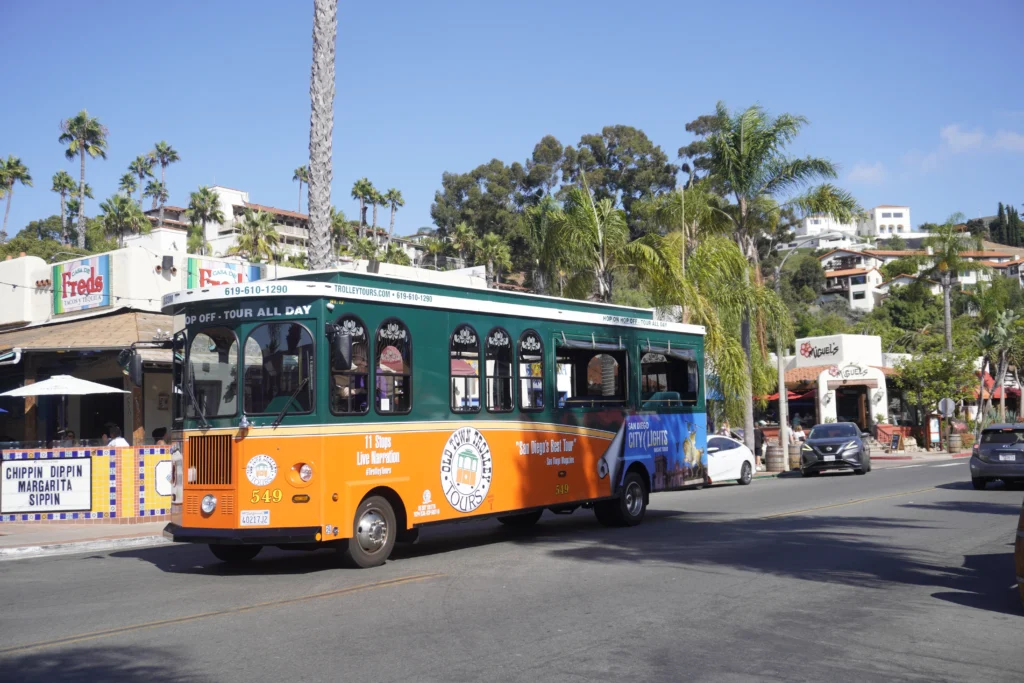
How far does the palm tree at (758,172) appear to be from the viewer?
30.4m

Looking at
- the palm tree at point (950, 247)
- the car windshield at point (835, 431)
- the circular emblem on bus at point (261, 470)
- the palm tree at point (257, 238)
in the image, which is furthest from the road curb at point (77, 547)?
the palm tree at point (257, 238)

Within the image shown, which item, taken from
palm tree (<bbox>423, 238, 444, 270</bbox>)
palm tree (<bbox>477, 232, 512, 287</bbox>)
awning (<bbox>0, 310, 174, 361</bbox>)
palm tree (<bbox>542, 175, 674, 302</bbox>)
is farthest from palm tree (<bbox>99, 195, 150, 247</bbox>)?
palm tree (<bbox>542, 175, 674, 302</bbox>)

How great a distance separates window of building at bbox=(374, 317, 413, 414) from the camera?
464 inches

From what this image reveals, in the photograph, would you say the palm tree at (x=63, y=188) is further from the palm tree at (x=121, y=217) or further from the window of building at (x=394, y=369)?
the window of building at (x=394, y=369)

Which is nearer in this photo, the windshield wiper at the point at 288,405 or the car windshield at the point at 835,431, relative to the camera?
the windshield wiper at the point at 288,405

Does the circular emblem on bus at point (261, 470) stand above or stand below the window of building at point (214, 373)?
below

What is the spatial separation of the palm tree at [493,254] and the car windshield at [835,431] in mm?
37889

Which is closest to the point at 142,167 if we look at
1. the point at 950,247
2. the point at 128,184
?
the point at 128,184

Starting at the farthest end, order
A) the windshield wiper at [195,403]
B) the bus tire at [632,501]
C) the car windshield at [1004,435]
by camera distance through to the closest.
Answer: the car windshield at [1004,435] < the bus tire at [632,501] < the windshield wiper at [195,403]

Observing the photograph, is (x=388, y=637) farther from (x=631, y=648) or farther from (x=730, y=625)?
(x=730, y=625)

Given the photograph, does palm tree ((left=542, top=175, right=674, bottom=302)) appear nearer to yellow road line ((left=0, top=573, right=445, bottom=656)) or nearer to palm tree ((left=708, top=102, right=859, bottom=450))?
palm tree ((left=708, top=102, right=859, bottom=450))

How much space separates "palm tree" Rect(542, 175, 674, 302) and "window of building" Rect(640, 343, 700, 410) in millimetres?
9853

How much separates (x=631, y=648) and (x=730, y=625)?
51.2 inches

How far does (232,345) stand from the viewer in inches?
444
